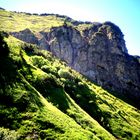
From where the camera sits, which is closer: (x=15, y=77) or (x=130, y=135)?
(x=15, y=77)

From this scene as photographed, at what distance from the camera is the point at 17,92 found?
237ft

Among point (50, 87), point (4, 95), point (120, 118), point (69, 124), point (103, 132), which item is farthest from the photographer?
point (120, 118)

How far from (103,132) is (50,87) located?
23.4m

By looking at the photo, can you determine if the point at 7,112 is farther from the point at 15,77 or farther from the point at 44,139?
the point at 15,77

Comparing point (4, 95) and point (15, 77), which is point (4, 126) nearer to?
point (4, 95)

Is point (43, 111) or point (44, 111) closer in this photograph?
point (43, 111)

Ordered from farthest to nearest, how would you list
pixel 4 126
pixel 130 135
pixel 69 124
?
pixel 130 135
pixel 69 124
pixel 4 126

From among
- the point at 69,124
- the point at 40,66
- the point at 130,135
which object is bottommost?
the point at 130,135

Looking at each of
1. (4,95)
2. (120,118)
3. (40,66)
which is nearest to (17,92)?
(4,95)

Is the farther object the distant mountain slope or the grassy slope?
the grassy slope

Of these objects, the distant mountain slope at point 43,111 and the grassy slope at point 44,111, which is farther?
the grassy slope at point 44,111

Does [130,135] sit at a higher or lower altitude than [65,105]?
lower

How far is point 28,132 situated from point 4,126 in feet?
17.4

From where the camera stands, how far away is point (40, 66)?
4747 inches
